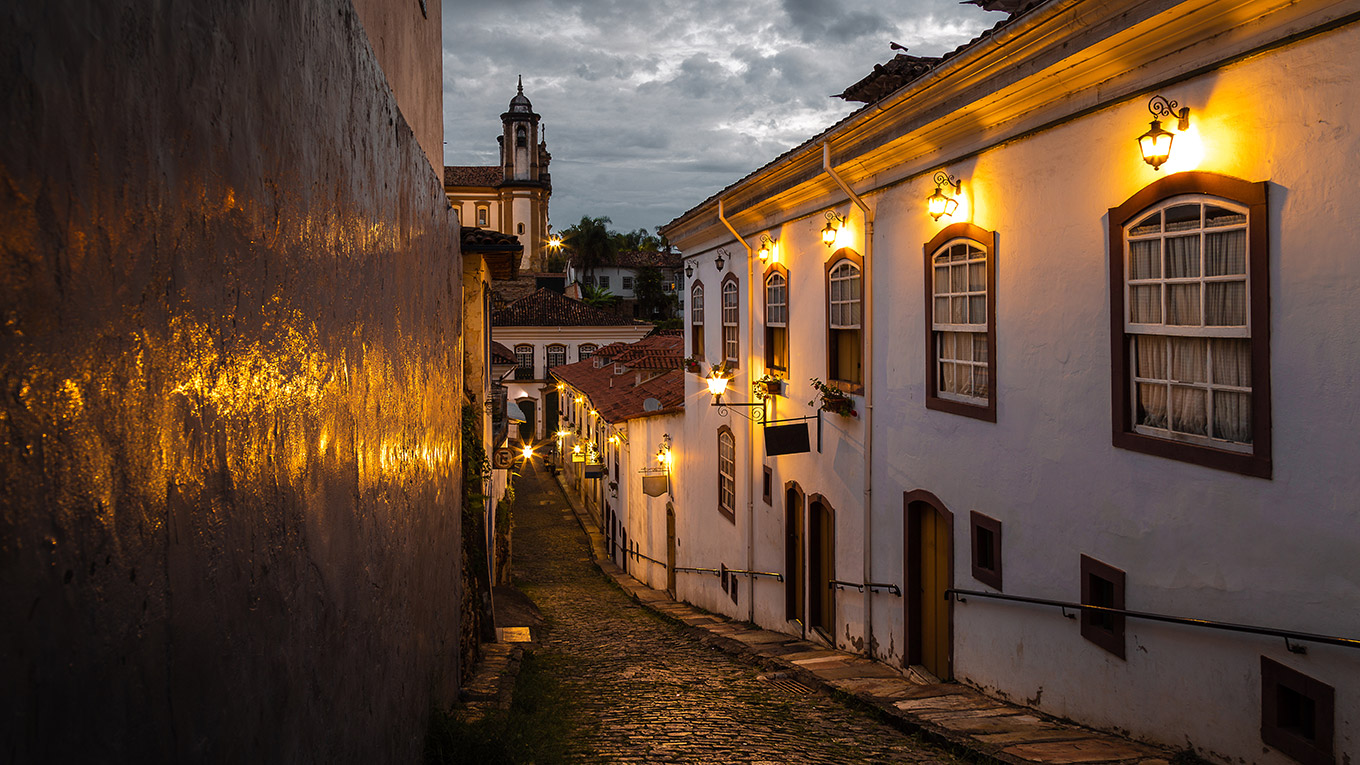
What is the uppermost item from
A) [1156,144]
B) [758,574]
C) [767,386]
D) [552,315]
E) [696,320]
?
[552,315]

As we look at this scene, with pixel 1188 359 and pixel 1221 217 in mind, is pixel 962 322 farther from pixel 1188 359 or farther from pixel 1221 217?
pixel 1221 217

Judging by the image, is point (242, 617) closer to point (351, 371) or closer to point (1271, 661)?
point (351, 371)

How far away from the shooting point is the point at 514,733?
6.43 m

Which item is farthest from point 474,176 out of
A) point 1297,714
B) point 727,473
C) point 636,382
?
point 1297,714

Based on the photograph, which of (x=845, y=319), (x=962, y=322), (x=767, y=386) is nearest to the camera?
(x=962, y=322)

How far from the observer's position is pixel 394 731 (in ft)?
14.8

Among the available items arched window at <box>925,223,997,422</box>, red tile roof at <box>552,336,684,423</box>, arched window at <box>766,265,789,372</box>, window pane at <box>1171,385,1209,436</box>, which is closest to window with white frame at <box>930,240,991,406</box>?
arched window at <box>925,223,997,422</box>

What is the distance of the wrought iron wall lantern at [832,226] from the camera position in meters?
11.4

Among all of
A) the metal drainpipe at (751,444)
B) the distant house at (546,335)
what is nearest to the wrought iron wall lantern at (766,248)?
the metal drainpipe at (751,444)

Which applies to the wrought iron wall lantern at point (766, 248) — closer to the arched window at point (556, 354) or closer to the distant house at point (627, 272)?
the arched window at point (556, 354)

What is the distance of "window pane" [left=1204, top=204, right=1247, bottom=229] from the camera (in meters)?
5.55

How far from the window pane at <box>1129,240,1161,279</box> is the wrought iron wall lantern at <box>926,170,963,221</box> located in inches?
92.8

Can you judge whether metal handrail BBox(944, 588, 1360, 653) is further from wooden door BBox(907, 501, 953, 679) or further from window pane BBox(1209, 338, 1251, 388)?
window pane BBox(1209, 338, 1251, 388)

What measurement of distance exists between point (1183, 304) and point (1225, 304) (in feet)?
1.10
